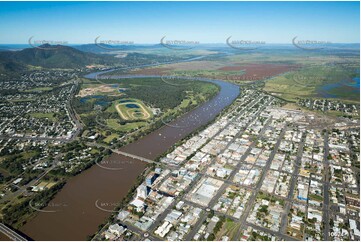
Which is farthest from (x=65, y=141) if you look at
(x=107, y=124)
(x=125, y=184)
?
(x=125, y=184)

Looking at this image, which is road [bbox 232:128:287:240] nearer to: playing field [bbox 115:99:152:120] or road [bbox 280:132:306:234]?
road [bbox 280:132:306:234]

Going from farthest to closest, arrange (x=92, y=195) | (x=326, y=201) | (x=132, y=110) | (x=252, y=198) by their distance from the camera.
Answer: (x=132, y=110) < (x=92, y=195) < (x=252, y=198) < (x=326, y=201)

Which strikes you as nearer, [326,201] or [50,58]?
[326,201]

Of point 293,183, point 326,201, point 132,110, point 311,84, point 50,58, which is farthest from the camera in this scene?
point 50,58

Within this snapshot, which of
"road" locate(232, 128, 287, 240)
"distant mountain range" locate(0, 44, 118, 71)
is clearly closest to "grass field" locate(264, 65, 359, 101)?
"road" locate(232, 128, 287, 240)

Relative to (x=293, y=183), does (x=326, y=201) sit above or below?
below

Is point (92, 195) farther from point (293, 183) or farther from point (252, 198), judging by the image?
point (293, 183)

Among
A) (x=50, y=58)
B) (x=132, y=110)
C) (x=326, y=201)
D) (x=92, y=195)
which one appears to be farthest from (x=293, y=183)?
(x=50, y=58)

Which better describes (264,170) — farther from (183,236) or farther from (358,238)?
(183,236)
